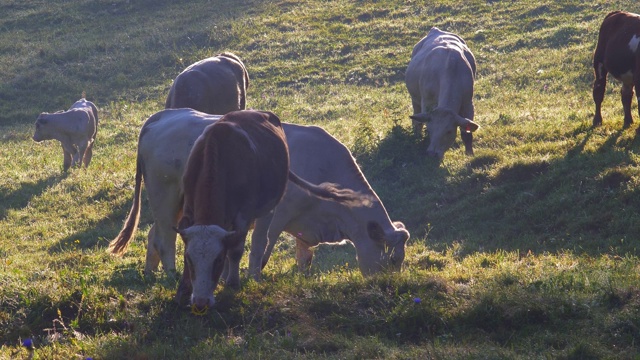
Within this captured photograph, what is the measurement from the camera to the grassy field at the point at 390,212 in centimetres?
679

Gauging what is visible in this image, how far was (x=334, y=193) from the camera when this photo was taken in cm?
895

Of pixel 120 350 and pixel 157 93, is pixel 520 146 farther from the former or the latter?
pixel 157 93

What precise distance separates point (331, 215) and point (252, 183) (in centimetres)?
221

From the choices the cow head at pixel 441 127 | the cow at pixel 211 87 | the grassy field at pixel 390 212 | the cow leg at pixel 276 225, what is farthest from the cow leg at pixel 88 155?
the cow leg at pixel 276 225

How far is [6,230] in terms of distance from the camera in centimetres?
1310

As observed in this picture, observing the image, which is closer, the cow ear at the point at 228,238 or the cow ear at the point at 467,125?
the cow ear at the point at 228,238

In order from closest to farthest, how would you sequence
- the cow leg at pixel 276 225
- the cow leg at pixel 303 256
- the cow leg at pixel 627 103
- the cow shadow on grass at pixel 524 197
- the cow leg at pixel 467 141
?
1. the cow leg at pixel 276 225
2. the cow leg at pixel 303 256
3. the cow shadow on grass at pixel 524 197
4. the cow leg at pixel 627 103
5. the cow leg at pixel 467 141

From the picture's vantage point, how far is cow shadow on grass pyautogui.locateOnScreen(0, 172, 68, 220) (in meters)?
14.5

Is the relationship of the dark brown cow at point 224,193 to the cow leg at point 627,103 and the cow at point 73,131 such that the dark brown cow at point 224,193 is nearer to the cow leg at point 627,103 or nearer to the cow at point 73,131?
the cow leg at point 627,103

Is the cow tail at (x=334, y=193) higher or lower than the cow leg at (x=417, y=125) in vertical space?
higher

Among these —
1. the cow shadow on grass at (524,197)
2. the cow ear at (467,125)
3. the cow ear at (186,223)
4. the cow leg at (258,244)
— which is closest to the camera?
the cow ear at (186,223)

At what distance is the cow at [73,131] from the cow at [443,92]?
7215mm

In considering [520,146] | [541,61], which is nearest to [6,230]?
[520,146]

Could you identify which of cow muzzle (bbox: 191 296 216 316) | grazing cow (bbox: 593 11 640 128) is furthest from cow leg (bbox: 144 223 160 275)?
grazing cow (bbox: 593 11 640 128)
